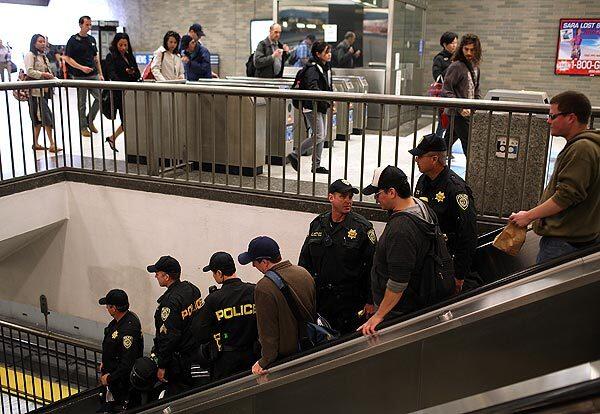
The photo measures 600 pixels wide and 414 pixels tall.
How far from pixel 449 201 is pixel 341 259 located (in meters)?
0.90

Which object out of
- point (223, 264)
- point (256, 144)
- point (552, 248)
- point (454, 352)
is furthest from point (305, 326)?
point (256, 144)

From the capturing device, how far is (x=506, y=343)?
10.6 feet

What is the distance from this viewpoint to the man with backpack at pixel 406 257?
11.3 ft

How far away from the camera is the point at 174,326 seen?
4.78 metres

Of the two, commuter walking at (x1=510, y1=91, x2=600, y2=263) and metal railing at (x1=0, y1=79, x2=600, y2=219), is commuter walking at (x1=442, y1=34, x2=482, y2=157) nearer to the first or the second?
metal railing at (x1=0, y1=79, x2=600, y2=219)

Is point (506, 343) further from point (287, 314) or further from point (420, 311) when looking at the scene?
point (287, 314)

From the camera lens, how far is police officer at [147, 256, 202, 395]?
4.78 m

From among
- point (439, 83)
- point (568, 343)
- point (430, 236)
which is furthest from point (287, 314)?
point (439, 83)

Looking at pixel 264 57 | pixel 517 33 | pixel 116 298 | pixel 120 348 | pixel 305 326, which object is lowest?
pixel 120 348

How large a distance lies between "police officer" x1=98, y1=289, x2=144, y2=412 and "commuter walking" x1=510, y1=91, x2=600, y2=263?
10.5 feet

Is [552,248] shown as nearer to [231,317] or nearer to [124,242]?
[231,317]

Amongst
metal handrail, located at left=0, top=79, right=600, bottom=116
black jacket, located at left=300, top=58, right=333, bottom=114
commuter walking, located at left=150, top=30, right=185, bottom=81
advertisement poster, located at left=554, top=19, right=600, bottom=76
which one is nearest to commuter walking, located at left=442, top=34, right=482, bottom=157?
metal handrail, located at left=0, top=79, right=600, bottom=116

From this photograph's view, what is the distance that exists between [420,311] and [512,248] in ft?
2.51

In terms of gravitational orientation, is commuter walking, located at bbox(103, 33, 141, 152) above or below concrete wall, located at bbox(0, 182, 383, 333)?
above
